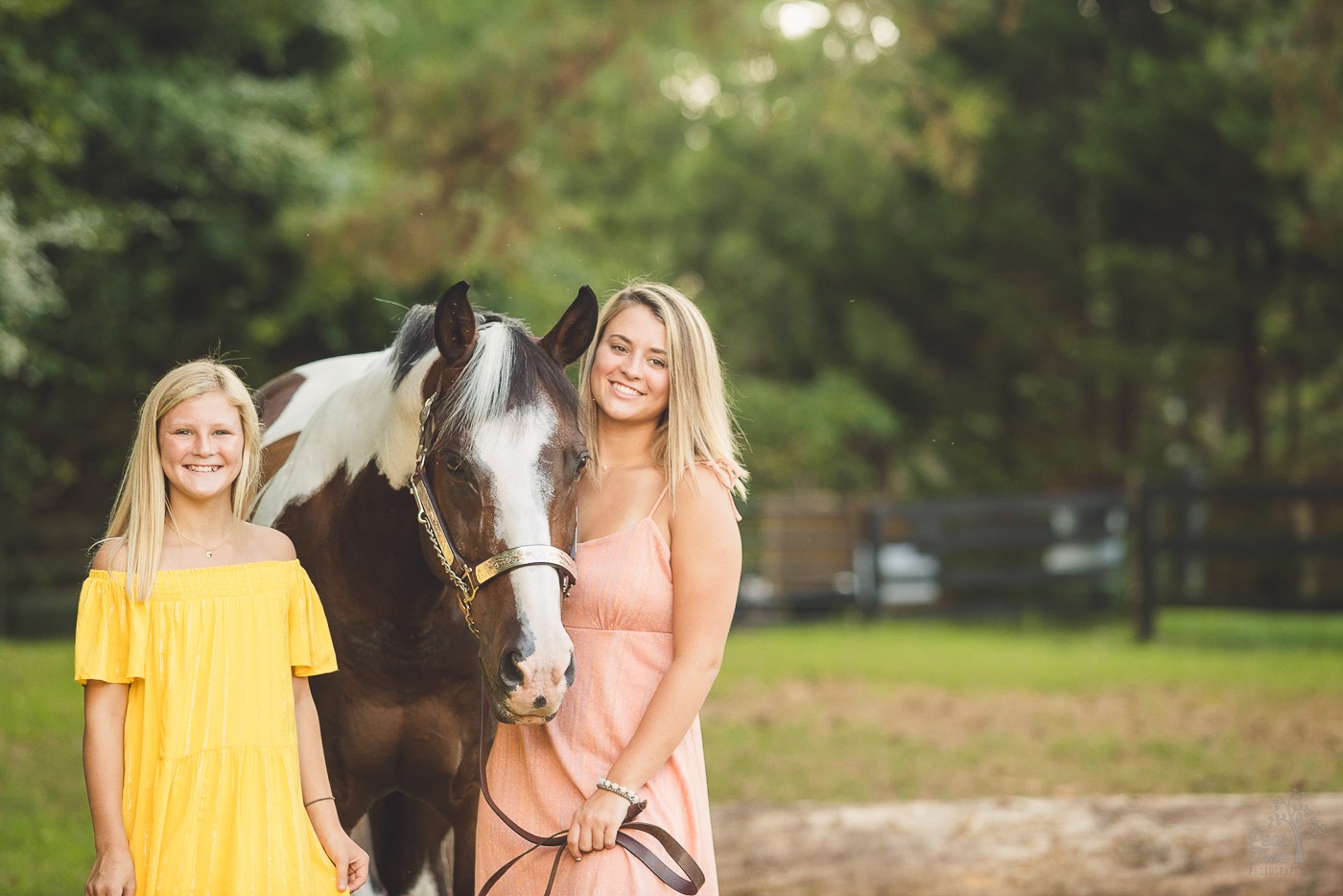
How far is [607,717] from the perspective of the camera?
2135 mm

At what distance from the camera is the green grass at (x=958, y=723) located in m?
5.43

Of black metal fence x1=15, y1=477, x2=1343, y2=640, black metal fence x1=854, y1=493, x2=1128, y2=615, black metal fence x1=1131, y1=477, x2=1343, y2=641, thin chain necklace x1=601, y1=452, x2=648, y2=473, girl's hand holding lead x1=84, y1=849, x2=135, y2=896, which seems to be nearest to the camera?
girl's hand holding lead x1=84, y1=849, x2=135, y2=896

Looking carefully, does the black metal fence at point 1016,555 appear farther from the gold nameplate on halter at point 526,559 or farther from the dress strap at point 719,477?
the gold nameplate on halter at point 526,559

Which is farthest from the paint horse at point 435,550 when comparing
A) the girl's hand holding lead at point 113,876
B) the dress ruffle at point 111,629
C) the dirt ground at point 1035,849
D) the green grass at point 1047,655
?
the green grass at point 1047,655

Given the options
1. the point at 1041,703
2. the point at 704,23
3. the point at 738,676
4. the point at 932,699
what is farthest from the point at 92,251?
the point at 1041,703

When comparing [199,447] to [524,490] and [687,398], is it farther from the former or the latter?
[687,398]

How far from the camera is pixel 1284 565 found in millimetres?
13242

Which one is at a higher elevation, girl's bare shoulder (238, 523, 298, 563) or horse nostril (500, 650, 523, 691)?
girl's bare shoulder (238, 523, 298, 563)

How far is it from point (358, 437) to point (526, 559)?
34.4 inches

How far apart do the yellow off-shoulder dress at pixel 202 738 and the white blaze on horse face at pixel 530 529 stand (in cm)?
46

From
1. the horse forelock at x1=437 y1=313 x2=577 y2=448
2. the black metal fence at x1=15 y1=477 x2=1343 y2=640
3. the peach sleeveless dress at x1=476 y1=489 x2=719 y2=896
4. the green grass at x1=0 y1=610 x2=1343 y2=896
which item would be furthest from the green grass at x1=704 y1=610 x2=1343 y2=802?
the horse forelock at x1=437 y1=313 x2=577 y2=448

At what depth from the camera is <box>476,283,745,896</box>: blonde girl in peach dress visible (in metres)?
2.07

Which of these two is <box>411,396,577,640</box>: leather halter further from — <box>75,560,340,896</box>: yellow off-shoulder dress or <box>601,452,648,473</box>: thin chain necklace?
<box>75,560,340,896</box>: yellow off-shoulder dress

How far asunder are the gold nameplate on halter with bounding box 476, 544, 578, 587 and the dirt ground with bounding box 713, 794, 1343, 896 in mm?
2497
